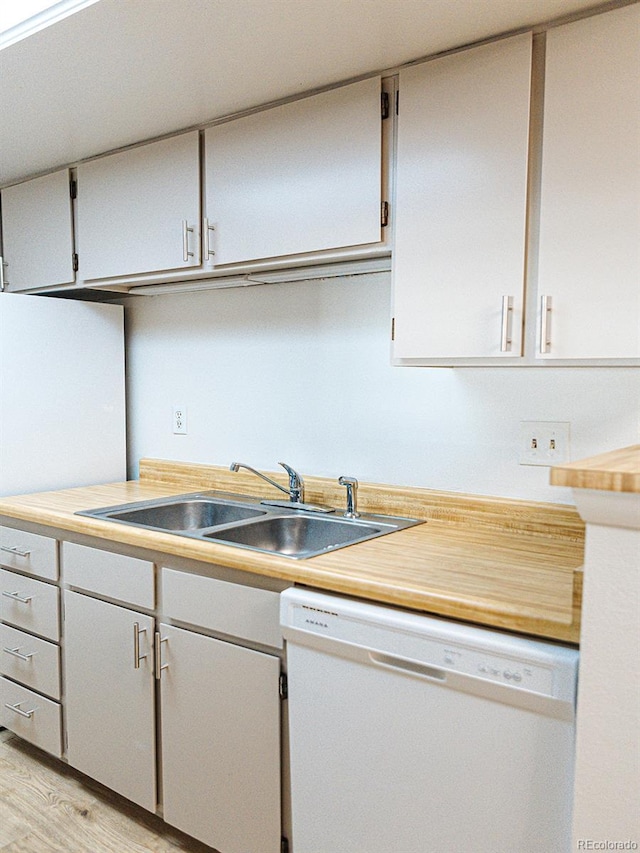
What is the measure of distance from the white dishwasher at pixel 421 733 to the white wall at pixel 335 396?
0.70 metres

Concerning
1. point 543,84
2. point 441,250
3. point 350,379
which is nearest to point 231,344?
point 350,379

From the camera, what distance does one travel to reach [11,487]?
2.39m

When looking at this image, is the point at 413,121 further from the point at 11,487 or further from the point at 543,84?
the point at 11,487

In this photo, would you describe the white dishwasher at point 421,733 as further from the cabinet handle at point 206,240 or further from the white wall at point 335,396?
the cabinet handle at point 206,240

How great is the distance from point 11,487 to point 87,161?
123 centimetres

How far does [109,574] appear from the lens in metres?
1.87

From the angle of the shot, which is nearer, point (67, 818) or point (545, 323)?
point (545, 323)

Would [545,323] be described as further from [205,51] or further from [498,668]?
[205,51]

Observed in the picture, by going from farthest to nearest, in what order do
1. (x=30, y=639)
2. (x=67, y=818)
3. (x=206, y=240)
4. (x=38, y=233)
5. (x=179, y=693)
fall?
1. (x=38, y=233)
2. (x=30, y=639)
3. (x=206, y=240)
4. (x=67, y=818)
5. (x=179, y=693)

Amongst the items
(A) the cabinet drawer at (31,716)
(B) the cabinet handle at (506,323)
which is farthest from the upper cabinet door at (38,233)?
(B) the cabinet handle at (506,323)

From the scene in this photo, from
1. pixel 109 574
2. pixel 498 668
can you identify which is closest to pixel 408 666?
pixel 498 668

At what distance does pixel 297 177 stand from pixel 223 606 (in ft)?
3.85

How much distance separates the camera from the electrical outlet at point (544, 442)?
1719 millimetres

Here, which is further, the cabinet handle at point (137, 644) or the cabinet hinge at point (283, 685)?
the cabinet handle at point (137, 644)
